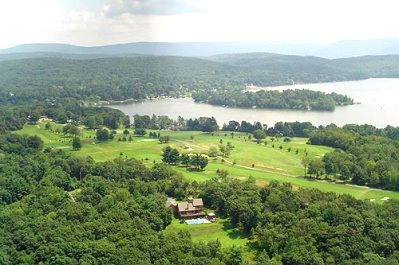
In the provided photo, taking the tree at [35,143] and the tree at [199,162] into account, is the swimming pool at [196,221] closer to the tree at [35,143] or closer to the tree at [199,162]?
the tree at [199,162]

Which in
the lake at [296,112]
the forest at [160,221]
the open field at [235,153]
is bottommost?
the lake at [296,112]

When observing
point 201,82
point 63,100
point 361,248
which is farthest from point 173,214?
point 201,82

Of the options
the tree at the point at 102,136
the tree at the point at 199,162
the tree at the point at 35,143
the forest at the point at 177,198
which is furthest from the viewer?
the tree at the point at 102,136

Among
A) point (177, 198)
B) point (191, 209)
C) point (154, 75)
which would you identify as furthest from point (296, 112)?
point (191, 209)

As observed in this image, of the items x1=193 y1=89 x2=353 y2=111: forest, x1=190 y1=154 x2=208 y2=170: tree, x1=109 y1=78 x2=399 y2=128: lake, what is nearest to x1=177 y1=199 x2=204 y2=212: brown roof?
x1=190 y1=154 x2=208 y2=170: tree

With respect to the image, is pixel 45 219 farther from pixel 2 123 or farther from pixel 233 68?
pixel 233 68

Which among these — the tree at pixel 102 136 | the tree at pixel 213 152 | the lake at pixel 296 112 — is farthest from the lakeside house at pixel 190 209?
the lake at pixel 296 112
